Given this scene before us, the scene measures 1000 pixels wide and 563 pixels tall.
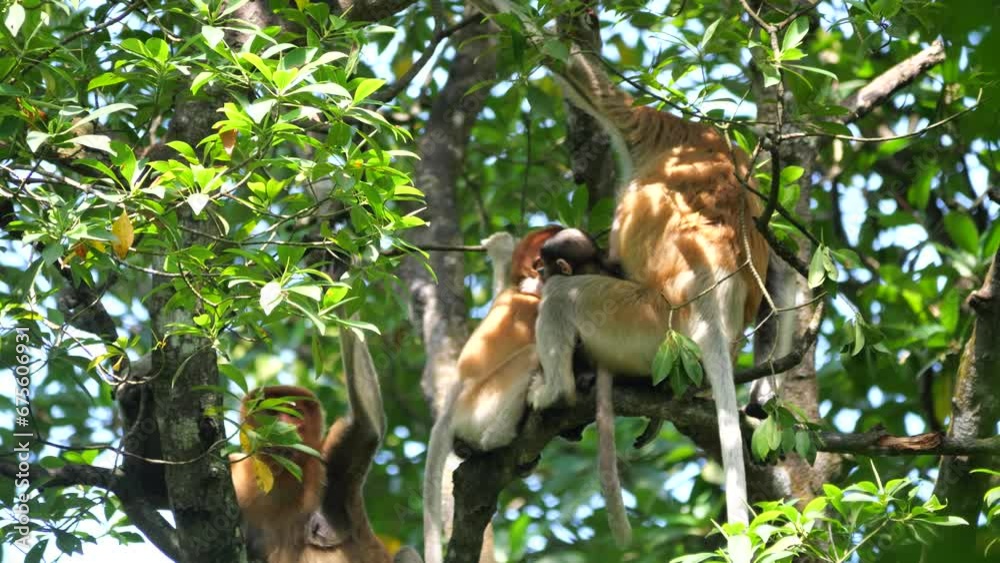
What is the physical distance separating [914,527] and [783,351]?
154cm

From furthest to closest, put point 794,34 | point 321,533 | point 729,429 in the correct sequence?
1. point 321,533
2. point 729,429
3. point 794,34

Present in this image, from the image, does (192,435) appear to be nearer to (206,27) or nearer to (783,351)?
(206,27)

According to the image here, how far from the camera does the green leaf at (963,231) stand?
5207mm

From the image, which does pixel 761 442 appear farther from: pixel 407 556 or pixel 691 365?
pixel 407 556

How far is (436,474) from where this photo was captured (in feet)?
14.6

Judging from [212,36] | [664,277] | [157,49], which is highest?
[157,49]

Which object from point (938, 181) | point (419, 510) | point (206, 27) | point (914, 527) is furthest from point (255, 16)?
point (938, 181)

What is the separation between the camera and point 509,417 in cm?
446

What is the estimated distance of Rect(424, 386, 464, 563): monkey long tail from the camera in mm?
4184

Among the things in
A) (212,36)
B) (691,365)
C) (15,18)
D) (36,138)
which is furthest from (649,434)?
(15,18)

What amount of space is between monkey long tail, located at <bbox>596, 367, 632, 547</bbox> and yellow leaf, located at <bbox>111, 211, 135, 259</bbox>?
71.8 inches

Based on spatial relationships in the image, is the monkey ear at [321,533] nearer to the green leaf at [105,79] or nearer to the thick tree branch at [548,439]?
the thick tree branch at [548,439]

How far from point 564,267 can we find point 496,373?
54 cm

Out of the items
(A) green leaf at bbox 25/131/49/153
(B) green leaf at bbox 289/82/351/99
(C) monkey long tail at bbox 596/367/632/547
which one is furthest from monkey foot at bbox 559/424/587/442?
(A) green leaf at bbox 25/131/49/153
